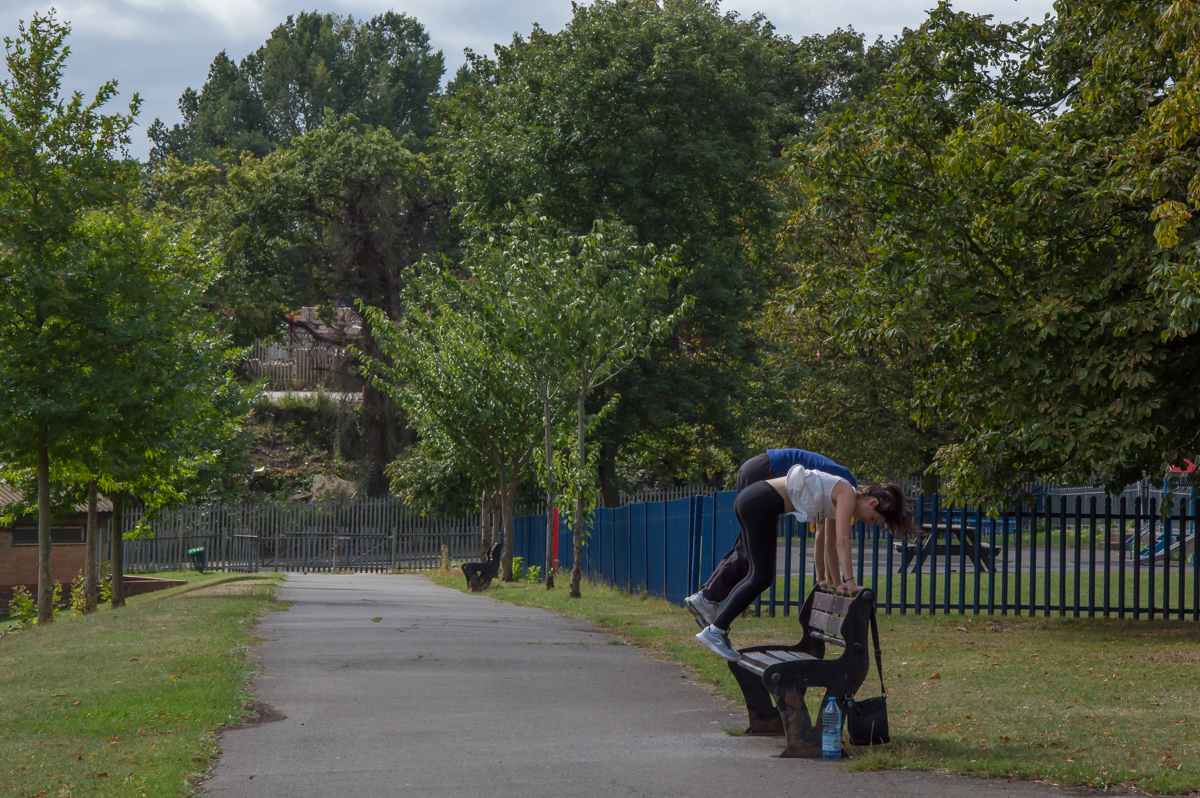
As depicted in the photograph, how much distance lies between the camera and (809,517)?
6.63m

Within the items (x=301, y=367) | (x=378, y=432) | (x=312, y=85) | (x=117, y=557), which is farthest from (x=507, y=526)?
(x=312, y=85)

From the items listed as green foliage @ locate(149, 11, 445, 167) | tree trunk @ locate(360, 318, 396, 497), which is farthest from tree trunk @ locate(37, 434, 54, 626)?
green foliage @ locate(149, 11, 445, 167)

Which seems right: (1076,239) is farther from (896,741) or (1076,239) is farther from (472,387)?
(472,387)

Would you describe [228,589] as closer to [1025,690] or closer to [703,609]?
[703,609]

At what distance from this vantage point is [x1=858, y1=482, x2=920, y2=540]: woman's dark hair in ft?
21.2

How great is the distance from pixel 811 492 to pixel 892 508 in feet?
1.43

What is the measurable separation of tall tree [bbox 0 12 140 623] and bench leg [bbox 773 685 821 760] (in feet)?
41.8

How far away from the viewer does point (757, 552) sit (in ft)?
22.3

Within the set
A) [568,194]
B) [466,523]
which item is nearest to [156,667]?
[568,194]

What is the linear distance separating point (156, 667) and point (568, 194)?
79.3 ft

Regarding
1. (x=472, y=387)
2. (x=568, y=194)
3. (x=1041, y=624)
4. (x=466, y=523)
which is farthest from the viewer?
(x=466, y=523)

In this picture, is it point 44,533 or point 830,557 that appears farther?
point 44,533

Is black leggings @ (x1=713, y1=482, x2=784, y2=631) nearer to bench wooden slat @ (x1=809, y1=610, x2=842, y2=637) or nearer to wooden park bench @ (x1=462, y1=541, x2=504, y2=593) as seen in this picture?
bench wooden slat @ (x1=809, y1=610, x2=842, y2=637)

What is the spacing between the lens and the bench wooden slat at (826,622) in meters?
6.43
